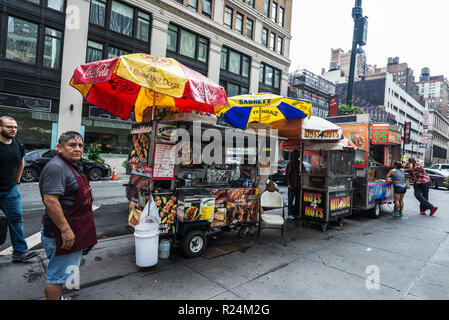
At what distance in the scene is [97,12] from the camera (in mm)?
16984

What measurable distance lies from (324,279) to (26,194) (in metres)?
9.73

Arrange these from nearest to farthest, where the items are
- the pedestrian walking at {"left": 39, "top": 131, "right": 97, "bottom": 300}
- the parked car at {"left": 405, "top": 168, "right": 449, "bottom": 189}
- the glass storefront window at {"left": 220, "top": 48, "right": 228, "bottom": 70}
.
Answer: the pedestrian walking at {"left": 39, "top": 131, "right": 97, "bottom": 300} < the parked car at {"left": 405, "top": 168, "right": 449, "bottom": 189} < the glass storefront window at {"left": 220, "top": 48, "right": 228, "bottom": 70}

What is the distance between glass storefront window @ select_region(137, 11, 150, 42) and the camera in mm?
→ 18688

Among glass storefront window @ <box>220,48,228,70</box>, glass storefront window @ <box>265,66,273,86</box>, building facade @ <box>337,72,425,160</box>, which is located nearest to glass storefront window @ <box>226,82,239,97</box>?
glass storefront window @ <box>220,48,228,70</box>

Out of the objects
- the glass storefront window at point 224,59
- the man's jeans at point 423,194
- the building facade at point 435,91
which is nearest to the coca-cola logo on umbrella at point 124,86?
the man's jeans at point 423,194

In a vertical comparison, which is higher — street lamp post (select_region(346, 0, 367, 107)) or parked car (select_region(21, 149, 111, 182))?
street lamp post (select_region(346, 0, 367, 107))

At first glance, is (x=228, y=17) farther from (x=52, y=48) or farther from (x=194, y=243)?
(x=194, y=243)

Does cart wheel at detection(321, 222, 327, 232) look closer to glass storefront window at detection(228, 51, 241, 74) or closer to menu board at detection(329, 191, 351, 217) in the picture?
menu board at detection(329, 191, 351, 217)

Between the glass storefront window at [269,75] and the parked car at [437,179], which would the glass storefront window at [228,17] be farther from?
the parked car at [437,179]

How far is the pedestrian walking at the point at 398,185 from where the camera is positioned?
8.80 m

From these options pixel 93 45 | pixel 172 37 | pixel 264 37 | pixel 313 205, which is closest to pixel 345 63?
pixel 264 37

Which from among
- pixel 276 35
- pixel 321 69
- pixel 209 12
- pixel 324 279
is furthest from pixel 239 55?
pixel 321 69

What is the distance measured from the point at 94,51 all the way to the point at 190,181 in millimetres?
16312

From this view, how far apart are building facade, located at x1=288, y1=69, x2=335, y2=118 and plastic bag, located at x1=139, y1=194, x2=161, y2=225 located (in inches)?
1141
